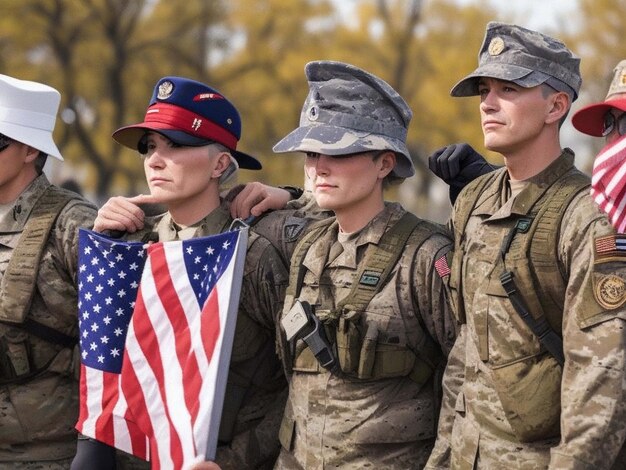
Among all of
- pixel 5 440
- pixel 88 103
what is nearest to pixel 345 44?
pixel 88 103

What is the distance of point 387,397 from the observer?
470 centimetres

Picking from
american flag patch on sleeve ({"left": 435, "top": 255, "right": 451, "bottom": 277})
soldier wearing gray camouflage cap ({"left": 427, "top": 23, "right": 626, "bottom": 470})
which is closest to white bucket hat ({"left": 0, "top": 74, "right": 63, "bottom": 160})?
american flag patch on sleeve ({"left": 435, "top": 255, "right": 451, "bottom": 277})

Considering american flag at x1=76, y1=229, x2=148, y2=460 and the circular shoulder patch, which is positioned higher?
the circular shoulder patch

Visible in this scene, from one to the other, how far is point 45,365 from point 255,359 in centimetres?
107

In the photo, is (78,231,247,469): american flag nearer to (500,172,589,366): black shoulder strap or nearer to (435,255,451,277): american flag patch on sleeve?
(435,255,451,277): american flag patch on sleeve

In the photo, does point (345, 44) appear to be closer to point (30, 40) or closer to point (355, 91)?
point (30, 40)

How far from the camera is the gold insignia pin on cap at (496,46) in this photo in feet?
14.7

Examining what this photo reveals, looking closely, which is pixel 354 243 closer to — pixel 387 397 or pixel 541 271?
pixel 387 397

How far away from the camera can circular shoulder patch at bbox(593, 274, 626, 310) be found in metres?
3.82

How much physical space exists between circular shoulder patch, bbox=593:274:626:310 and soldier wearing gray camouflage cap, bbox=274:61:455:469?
0.93m

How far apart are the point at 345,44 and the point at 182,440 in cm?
3446

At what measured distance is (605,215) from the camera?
397 centimetres

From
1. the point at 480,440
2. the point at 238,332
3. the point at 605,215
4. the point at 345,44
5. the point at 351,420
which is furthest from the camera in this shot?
the point at 345,44

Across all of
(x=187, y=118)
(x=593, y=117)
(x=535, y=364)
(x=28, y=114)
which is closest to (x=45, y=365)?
(x=28, y=114)
